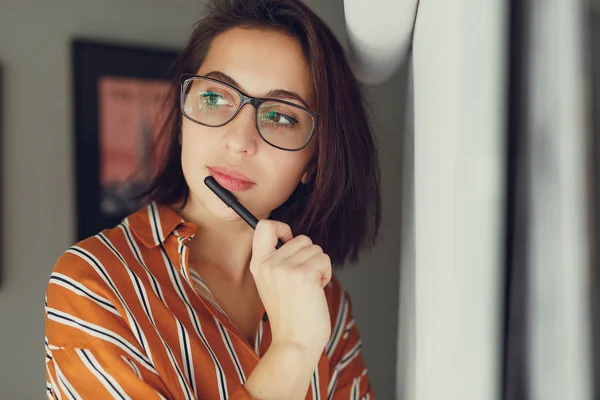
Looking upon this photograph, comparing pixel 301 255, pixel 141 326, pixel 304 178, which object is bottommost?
pixel 141 326

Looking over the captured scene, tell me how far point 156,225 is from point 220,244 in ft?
0.48

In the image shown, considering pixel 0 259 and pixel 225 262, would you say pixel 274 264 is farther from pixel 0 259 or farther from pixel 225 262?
pixel 0 259

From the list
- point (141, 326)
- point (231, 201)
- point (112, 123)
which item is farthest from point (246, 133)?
point (112, 123)

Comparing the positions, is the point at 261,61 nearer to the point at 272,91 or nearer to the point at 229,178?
the point at 272,91

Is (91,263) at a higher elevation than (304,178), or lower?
lower

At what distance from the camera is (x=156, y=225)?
3.13 feet

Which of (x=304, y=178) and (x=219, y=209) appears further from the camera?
(x=304, y=178)

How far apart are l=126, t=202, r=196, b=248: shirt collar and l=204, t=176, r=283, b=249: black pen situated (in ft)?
0.43

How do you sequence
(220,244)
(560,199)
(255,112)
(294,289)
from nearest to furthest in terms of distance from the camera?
(560,199) < (294,289) < (255,112) < (220,244)

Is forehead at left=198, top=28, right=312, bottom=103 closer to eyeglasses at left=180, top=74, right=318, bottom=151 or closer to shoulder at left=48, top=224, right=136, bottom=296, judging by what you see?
eyeglasses at left=180, top=74, right=318, bottom=151

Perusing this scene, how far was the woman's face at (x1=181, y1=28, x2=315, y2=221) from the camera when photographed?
88cm

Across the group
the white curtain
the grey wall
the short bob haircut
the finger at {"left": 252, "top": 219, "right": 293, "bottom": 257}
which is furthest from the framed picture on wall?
the white curtain

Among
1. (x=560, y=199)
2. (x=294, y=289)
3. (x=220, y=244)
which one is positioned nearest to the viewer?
(x=560, y=199)

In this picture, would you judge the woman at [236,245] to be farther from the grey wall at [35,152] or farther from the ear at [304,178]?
the grey wall at [35,152]
